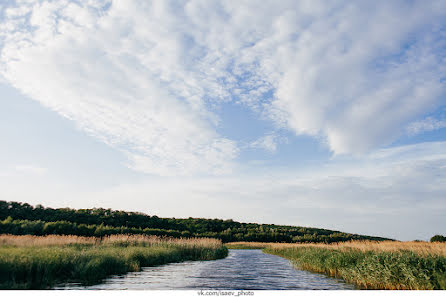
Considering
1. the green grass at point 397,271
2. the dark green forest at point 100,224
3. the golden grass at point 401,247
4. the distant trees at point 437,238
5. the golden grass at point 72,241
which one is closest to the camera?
the green grass at point 397,271

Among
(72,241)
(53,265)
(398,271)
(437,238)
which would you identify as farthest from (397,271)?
(437,238)

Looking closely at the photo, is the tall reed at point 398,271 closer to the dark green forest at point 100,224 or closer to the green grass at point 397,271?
the green grass at point 397,271

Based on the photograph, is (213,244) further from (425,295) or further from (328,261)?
(425,295)

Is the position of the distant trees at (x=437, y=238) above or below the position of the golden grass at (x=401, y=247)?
above

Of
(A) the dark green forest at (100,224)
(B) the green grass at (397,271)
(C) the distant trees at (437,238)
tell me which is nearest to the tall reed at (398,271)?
(B) the green grass at (397,271)

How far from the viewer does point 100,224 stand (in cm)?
6825

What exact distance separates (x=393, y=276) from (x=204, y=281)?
8.87 meters

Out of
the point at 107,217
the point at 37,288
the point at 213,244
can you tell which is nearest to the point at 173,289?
the point at 37,288

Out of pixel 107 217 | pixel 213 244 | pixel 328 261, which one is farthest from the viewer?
pixel 107 217

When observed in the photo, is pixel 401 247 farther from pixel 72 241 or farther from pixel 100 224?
pixel 100 224

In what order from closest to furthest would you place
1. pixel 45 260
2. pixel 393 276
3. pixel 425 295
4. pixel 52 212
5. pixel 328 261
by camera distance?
1. pixel 425 295
2. pixel 393 276
3. pixel 45 260
4. pixel 328 261
5. pixel 52 212

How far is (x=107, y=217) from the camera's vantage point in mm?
74688

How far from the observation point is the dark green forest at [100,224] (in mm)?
44781

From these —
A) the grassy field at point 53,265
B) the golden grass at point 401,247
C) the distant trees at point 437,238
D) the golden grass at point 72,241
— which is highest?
the distant trees at point 437,238
